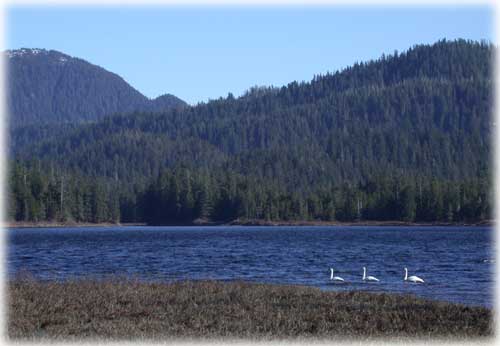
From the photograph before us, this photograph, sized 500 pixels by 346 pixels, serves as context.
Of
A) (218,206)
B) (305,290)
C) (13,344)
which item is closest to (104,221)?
(218,206)

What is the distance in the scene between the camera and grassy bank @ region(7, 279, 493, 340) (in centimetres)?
2427

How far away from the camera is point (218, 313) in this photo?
27.9 metres

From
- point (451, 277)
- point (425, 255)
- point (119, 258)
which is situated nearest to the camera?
point (451, 277)

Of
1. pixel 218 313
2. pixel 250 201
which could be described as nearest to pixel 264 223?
pixel 250 201

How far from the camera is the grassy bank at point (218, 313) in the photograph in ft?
79.6

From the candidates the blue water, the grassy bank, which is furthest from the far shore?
the grassy bank

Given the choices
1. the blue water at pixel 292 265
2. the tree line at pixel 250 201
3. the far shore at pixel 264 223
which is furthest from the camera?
the tree line at pixel 250 201

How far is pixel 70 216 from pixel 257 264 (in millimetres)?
126987

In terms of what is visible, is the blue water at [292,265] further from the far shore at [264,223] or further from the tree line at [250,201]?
the tree line at [250,201]

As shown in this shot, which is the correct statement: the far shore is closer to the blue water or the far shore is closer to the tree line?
the tree line

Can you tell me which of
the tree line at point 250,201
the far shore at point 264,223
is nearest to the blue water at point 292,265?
the far shore at point 264,223

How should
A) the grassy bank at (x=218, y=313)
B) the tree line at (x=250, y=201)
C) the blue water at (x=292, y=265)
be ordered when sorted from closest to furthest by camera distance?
the grassy bank at (x=218, y=313) < the blue water at (x=292, y=265) < the tree line at (x=250, y=201)

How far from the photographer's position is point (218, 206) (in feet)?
637

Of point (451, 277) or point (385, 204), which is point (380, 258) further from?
point (385, 204)
